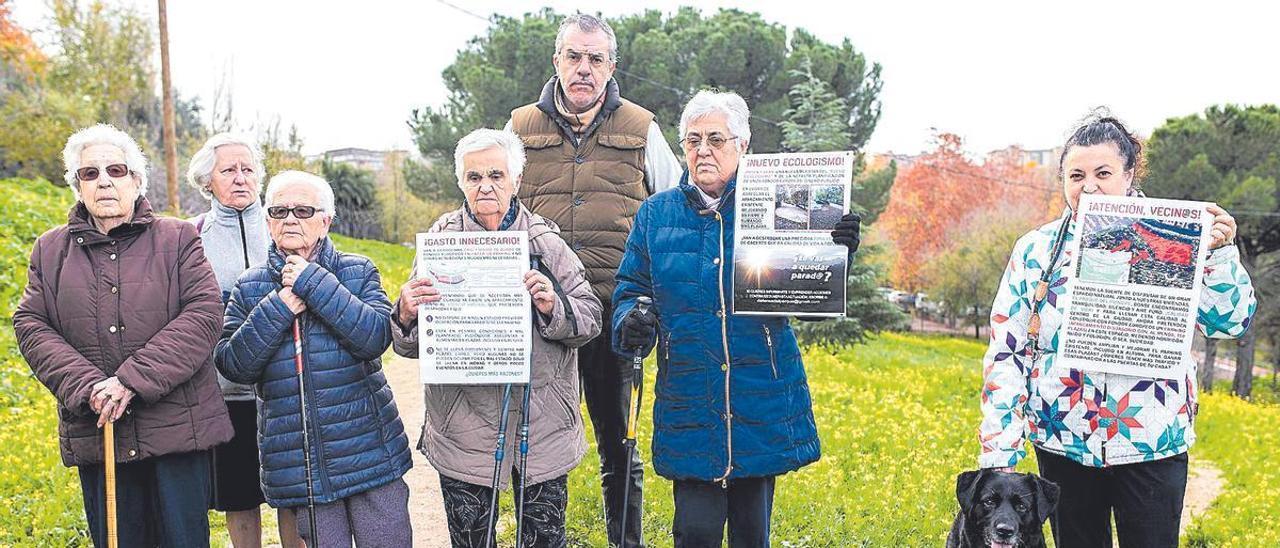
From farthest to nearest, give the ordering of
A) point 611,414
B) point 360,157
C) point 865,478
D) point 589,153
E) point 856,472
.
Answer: point 360,157 → point 856,472 → point 865,478 → point 611,414 → point 589,153

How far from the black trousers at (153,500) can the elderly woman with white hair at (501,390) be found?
2.88 feet

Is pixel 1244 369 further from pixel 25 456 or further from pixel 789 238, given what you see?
pixel 25 456

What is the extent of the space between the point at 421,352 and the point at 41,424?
5.84 metres

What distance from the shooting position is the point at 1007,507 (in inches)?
126

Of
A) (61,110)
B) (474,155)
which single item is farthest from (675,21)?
(474,155)

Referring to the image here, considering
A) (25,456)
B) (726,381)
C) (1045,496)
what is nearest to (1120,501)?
(1045,496)

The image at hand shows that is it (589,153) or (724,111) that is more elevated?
(724,111)

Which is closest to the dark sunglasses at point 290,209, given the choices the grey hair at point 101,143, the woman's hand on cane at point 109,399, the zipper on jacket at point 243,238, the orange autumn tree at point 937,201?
the grey hair at point 101,143

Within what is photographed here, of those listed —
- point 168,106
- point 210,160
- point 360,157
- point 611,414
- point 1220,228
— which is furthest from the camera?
point 360,157

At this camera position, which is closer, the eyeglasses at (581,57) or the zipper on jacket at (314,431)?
the zipper on jacket at (314,431)

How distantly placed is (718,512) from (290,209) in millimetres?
1883

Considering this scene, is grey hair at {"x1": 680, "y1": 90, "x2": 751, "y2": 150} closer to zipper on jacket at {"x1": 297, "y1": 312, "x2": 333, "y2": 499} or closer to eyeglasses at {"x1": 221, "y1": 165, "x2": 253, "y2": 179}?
zipper on jacket at {"x1": 297, "y1": 312, "x2": 333, "y2": 499}

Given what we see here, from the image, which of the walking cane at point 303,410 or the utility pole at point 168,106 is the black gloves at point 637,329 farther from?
the utility pole at point 168,106

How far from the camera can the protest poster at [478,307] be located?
325cm
